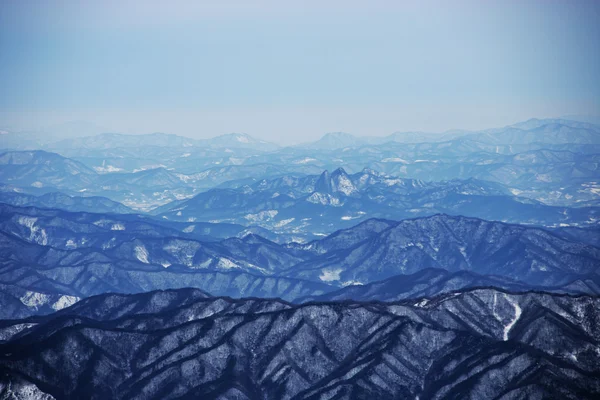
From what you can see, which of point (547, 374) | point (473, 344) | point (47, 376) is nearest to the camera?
point (547, 374)

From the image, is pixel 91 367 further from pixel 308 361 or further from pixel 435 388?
pixel 435 388

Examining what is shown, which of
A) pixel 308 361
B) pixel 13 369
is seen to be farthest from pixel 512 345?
pixel 13 369

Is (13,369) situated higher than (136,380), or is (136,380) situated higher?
(13,369)

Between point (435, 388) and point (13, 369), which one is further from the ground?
point (13, 369)

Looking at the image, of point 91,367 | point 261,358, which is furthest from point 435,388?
point 91,367

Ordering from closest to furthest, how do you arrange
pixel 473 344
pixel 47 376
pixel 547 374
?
pixel 547 374
pixel 47 376
pixel 473 344

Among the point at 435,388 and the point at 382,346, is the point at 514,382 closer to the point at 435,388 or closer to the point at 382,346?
the point at 435,388

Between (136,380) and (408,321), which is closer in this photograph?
(136,380)

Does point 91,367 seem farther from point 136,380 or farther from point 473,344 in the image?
point 473,344

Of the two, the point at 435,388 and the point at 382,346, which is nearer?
the point at 435,388
